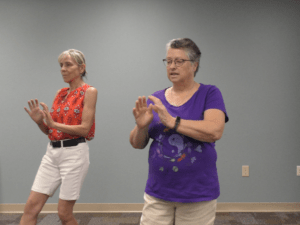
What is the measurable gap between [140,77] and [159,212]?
1950mm

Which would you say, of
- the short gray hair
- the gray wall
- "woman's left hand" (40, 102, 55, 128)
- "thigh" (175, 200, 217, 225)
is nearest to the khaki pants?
"thigh" (175, 200, 217, 225)

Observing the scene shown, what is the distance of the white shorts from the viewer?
5.50ft

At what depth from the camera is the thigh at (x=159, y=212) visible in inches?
42.6

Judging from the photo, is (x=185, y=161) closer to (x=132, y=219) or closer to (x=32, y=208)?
(x=32, y=208)

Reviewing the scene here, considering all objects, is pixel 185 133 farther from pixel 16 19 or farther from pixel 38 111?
pixel 16 19

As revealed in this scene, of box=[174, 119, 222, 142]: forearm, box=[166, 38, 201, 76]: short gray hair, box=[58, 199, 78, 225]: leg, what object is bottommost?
box=[58, 199, 78, 225]: leg

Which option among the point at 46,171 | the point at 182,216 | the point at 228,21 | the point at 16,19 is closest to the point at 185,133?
the point at 182,216

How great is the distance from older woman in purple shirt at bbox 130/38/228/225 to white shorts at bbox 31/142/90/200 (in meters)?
0.70

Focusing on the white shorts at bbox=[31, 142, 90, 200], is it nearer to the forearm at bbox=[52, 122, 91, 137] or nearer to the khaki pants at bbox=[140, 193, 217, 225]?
the forearm at bbox=[52, 122, 91, 137]

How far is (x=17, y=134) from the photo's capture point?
9.45ft

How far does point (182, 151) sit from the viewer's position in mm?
1056

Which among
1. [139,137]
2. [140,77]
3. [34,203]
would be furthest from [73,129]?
[140,77]

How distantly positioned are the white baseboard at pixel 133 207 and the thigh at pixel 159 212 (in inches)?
71.7

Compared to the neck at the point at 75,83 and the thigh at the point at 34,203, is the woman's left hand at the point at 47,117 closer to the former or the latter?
the neck at the point at 75,83
